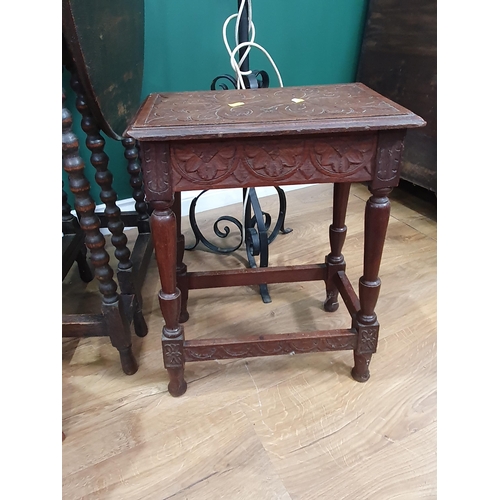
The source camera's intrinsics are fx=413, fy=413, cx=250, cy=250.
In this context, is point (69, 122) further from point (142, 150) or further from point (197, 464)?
point (197, 464)

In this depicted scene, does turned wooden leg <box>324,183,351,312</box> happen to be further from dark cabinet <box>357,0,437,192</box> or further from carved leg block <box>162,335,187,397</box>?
dark cabinet <box>357,0,437,192</box>

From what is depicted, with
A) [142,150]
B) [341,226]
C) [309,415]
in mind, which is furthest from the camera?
[341,226]

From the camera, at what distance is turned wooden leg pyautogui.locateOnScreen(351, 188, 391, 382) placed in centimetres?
78

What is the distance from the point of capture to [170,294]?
0.82 meters

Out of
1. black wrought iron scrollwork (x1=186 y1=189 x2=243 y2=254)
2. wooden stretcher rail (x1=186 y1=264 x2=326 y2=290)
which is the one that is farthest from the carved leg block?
black wrought iron scrollwork (x1=186 y1=189 x2=243 y2=254)

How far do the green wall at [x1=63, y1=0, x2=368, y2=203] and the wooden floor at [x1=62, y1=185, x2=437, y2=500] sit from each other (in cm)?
72

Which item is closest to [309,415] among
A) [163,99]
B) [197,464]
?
[197,464]

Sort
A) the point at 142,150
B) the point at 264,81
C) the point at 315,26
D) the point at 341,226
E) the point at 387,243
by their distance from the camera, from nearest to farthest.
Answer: the point at 142,150 → the point at 341,226 → the point at 264,81 → the point at 387,243 → the point at 315,26

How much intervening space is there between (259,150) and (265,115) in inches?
2.8

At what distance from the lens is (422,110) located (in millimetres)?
1530

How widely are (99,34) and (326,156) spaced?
20.4 inches

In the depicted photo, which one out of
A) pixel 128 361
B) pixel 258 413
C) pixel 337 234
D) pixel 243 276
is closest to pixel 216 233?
pixel 243 276

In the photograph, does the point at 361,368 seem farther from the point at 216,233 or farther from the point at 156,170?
the point at 216,233

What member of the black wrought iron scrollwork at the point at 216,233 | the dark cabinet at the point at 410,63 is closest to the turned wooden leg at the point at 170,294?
the black wrought iron scrollwork at the point at 216,233
